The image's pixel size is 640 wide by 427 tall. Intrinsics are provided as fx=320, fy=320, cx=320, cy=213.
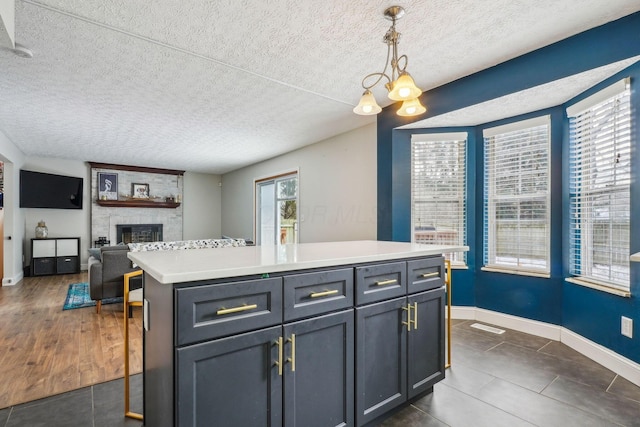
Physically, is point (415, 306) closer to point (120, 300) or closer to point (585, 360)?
point (585, 360)

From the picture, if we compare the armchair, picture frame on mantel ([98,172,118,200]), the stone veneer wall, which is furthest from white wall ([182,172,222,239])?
the armchair

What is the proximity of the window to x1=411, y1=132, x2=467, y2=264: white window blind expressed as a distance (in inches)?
101

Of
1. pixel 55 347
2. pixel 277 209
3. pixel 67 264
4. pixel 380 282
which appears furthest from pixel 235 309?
pixel 67 264

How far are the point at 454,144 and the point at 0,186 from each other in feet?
24.8

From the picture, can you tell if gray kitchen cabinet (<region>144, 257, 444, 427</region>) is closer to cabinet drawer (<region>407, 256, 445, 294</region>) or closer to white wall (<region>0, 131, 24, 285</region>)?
cabinet drawer (<region>407, 256, 445, 294</region>)

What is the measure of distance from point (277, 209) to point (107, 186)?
416 centimetres

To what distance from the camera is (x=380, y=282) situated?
5.74 feet

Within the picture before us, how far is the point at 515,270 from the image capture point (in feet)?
11.1

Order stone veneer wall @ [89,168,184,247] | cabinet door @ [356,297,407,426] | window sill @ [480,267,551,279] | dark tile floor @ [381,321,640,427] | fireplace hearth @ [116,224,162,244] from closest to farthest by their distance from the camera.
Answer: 1. cabinet door @ [356,297,407,426]
2. dark tile floor @ [381,321,640,427]
3. window sill @ [480,267,551,279]
4. stone veneer wall @ [89,168,184,247]
5. fireplace hearth @ [116,224,162,244]

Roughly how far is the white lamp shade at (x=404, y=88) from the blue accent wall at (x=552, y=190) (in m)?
1.36

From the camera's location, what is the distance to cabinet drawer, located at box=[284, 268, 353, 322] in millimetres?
1396

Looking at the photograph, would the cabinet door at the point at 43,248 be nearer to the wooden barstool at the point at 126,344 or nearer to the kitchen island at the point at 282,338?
the wooden barstool at the point at 126,344

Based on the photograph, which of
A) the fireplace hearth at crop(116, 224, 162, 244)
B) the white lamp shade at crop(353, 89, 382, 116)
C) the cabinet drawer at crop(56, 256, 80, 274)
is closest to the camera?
the white lamp shade at crop(353, 89, 382, 116)

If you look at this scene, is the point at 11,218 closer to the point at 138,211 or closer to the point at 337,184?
the point at 138,211
